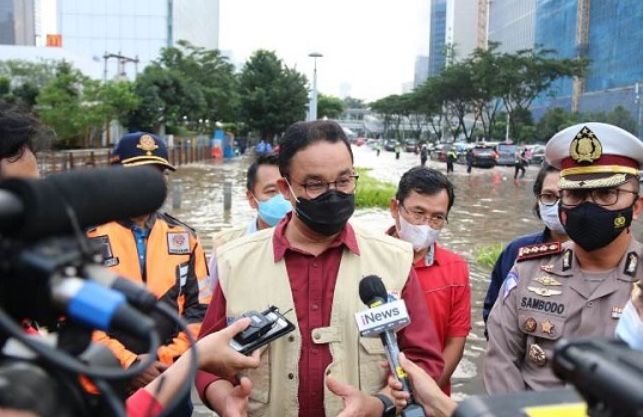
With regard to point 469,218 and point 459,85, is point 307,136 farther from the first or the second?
point 459,85

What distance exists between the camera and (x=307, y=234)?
7.63ft

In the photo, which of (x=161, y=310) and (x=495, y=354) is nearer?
(x=161, y=310)

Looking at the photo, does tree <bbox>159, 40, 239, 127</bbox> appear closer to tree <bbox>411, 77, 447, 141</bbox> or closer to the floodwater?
tree <bbox>411, 77, 447, 141</bbox>

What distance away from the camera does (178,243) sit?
312cm

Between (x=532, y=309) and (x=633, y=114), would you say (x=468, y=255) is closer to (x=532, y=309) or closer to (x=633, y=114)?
(x=532, y=309)

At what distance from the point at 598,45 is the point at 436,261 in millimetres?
58059

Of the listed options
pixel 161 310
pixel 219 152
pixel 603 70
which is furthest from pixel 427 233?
pixel 603 70

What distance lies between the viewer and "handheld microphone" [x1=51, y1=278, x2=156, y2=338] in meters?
0.94

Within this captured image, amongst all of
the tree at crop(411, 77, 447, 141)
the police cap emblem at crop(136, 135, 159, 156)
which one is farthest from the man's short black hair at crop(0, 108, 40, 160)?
Answer: the tree at crop(411, 77, 447, 141)

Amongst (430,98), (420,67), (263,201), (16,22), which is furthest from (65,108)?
(420,67)

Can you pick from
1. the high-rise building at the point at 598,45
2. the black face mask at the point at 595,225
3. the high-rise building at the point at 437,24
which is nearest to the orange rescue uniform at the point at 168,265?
the black face mask at the point at 595,225

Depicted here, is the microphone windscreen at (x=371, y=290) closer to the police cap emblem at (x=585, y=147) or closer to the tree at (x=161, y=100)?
the police cap emblem at (x=585, y=147)

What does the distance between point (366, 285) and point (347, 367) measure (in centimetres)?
32

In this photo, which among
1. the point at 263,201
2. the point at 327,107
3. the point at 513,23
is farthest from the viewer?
the point at 327,107
